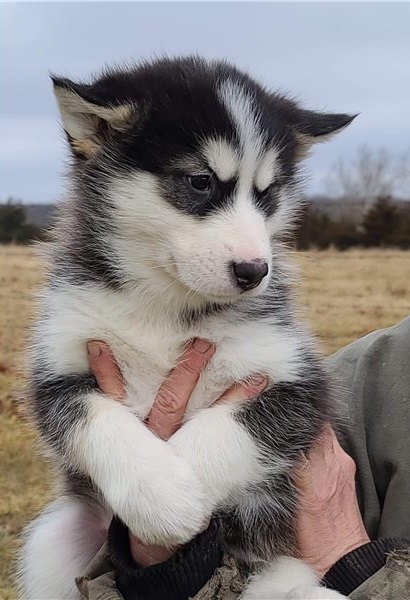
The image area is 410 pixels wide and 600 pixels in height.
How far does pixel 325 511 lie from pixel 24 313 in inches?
114

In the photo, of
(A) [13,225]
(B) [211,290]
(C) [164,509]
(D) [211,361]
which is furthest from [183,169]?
(A) [13,225]

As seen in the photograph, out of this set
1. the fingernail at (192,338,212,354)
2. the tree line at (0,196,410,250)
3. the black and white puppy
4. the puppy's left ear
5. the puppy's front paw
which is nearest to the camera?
the puppy's front paw

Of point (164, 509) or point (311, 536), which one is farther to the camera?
point (311, 536)

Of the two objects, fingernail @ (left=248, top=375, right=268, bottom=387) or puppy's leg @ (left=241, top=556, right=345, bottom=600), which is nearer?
puppy's leg @ (left=241, top=556, right=345, bottom=600)

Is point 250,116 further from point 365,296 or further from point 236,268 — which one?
point 365,296

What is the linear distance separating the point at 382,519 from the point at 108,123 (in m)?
1.58

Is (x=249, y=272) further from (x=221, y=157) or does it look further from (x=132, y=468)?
(x=132, y=468)

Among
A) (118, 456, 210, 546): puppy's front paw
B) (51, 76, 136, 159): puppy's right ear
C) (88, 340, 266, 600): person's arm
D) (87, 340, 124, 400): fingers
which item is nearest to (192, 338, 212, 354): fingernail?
(88, 340, 266, 600): person's arm

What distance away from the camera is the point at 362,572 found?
2443 millimetres

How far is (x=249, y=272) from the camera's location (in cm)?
228

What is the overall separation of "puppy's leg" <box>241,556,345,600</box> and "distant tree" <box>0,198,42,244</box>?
5.83 meters

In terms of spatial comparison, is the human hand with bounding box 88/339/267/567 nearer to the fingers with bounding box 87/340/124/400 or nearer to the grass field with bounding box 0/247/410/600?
the fingers with bounding box 87/340/124/400

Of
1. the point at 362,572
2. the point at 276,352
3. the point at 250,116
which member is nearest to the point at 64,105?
the point at 250,116

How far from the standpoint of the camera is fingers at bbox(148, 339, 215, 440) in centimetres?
249
